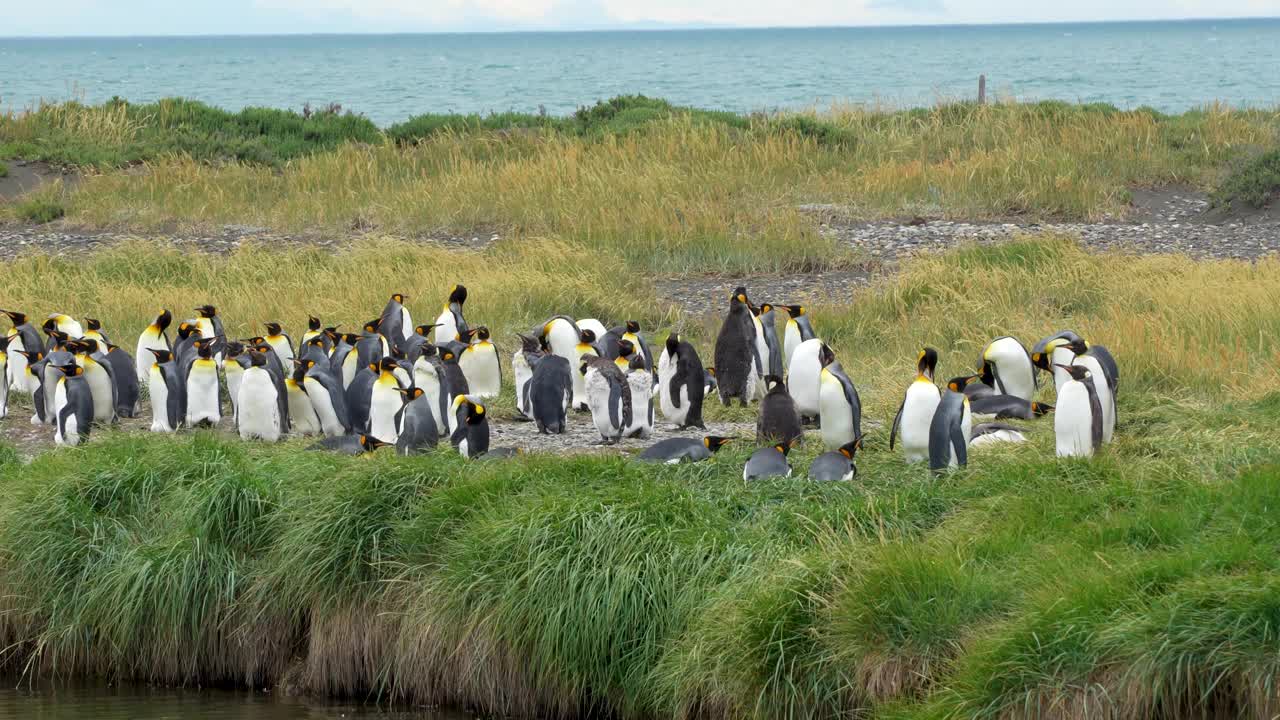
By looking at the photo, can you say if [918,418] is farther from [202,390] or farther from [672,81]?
[672,81]

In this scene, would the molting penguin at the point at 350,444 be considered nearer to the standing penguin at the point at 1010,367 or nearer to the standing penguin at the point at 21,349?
the standing penguin at the point at 21,349

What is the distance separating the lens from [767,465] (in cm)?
733

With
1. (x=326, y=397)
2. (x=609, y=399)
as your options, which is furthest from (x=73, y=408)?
(x=609, y=399)

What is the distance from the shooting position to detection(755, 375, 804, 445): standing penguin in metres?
8.18

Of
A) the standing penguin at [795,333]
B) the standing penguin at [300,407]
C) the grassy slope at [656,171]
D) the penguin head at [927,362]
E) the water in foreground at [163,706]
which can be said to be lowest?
the water in foreground at [163,706]

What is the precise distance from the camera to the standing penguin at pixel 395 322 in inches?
452

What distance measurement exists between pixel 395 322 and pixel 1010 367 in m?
4.82

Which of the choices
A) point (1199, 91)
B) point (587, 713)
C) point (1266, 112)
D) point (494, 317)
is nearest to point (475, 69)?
point (1199, 91)

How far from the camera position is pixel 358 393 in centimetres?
952

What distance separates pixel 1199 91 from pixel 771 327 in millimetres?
55091

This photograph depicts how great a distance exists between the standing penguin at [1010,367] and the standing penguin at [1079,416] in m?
1.55

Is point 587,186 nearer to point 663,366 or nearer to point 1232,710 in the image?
point 663,366

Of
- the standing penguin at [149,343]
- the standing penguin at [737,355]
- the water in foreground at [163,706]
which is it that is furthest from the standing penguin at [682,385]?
the standing penguin at [149,343]

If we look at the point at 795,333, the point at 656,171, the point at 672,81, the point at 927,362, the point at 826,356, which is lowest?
the point at 795,333
